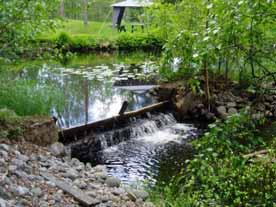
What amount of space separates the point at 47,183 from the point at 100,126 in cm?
433

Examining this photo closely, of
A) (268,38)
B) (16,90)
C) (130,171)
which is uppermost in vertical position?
(268,38)

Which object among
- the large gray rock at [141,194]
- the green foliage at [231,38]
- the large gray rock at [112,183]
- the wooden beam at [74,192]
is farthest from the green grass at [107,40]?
the green foliage at [231,38]

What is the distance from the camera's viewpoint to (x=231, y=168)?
2.41m

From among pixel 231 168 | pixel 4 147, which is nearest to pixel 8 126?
pixel 4 147

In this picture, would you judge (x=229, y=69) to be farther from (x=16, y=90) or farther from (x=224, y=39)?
(x=224, y=39)

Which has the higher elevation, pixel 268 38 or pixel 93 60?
pixel 268 38

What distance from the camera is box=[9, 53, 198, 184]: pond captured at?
7.16 m

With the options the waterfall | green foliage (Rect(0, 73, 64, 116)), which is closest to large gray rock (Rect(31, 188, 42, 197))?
green foliage (Rect(0, 73, 64, 116))

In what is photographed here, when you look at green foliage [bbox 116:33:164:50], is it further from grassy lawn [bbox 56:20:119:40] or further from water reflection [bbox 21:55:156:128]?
Result: water reflection [bbox 21:55:156:128]

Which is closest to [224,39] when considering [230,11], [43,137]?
[230,11]

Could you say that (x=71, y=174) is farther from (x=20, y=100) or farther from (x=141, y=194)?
(x=20, y=100)

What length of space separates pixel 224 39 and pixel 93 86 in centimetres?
Answer: 1074

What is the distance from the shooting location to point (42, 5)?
422 cm

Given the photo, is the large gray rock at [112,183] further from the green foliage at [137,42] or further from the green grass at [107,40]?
the green foliage at [137,42]
